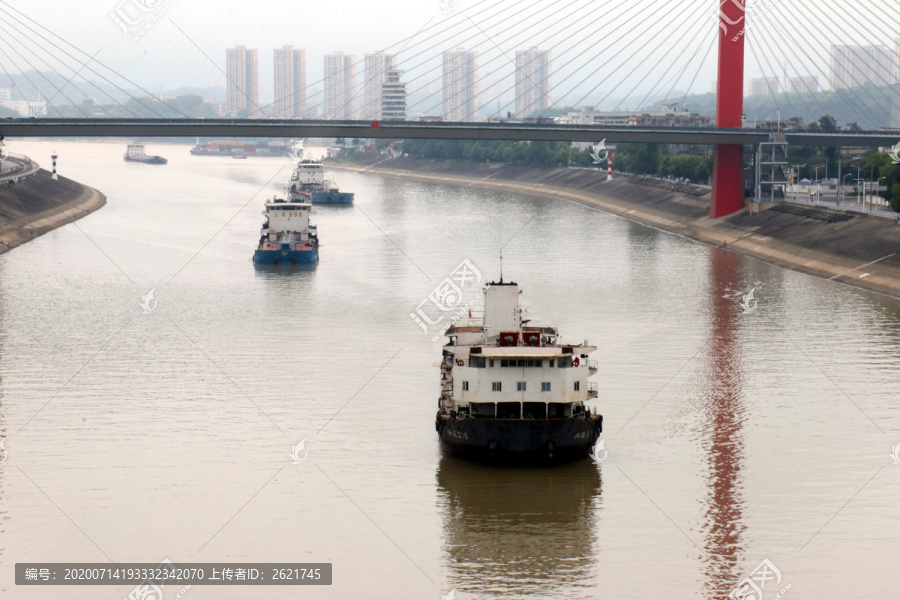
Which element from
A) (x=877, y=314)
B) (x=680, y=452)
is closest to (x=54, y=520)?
(x=680, y=452)

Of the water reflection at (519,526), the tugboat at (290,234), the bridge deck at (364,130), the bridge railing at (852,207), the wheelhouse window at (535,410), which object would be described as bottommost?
the water reflection at (519,526)

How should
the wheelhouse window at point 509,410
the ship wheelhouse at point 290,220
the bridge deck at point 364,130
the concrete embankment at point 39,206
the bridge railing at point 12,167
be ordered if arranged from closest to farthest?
the wheelhouse window at point 509,410, the bridge deck at point 364,130, the ship wheelhouse at point 290,220, the concrete embankment at point 39,206, the bridge railing at point 12,167

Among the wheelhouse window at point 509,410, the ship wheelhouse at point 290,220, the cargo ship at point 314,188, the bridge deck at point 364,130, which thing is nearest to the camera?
the wheelhouse window at point 509,410

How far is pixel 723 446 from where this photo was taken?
28.7m

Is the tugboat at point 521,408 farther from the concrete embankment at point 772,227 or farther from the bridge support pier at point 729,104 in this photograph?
the bridge support pier at point 729,104

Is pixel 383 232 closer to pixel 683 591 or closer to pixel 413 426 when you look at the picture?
pixel 413 426

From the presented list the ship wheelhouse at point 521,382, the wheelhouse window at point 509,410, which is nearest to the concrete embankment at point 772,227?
the ship wheelhouse at point 521,382

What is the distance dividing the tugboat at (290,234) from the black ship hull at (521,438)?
38685mm

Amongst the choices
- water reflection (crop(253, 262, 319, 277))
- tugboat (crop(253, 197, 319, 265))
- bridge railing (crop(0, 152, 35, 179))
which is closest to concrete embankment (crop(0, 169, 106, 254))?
bridge railing (crop(0, 152, 35, 179))

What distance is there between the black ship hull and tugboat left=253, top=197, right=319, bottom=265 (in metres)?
38.7

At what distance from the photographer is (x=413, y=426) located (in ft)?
98.0

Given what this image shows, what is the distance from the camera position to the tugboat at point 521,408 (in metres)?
26.5

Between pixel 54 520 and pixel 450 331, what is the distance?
1166cm

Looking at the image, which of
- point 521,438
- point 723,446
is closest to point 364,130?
point 723,446
